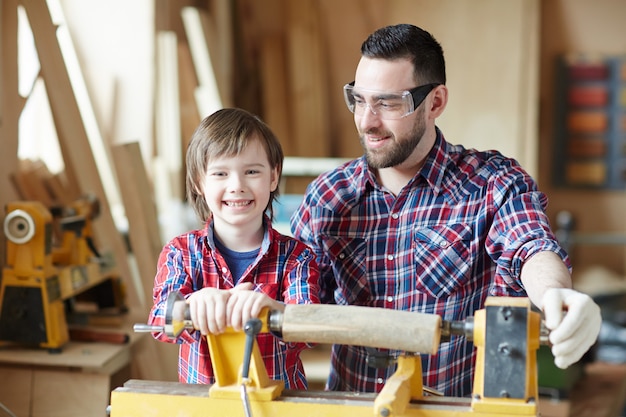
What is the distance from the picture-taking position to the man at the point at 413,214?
2125mm

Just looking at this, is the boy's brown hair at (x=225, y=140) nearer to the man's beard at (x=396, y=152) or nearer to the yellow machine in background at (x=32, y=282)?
the man's beard at (x=396, y=152)

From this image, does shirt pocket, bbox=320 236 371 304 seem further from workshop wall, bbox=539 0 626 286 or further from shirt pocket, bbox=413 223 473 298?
workshop wall, bbox=539 0 626 286

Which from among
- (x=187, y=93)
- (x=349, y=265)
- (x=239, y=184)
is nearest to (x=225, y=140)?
(x=239, y=184)

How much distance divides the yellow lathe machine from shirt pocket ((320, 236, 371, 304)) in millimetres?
658

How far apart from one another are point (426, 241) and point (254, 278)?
478 mm

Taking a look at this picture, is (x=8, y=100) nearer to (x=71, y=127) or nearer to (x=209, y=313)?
(x=71, y=127)

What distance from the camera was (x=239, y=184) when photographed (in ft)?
6.18

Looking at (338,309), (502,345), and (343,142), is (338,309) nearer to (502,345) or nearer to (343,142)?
(502,345)

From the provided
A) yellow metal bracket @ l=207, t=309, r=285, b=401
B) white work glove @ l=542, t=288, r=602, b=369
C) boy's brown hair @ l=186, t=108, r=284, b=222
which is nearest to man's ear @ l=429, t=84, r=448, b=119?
boy's brown hair @ l=186, t=108, r=284, b=222

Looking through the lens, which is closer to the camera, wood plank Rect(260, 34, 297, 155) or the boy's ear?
the boy's ear

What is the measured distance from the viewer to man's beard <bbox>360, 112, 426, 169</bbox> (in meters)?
2.14

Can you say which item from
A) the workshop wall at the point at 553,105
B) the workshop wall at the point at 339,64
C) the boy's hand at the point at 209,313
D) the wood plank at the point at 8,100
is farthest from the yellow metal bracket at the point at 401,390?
the workshop wall at the point at 553,105

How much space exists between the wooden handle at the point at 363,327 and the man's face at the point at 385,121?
0.68m

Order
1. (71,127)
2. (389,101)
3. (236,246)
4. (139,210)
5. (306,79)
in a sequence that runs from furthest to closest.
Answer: (306,79) < (139,210) < (71,127) < (389,101) < (236,246)
